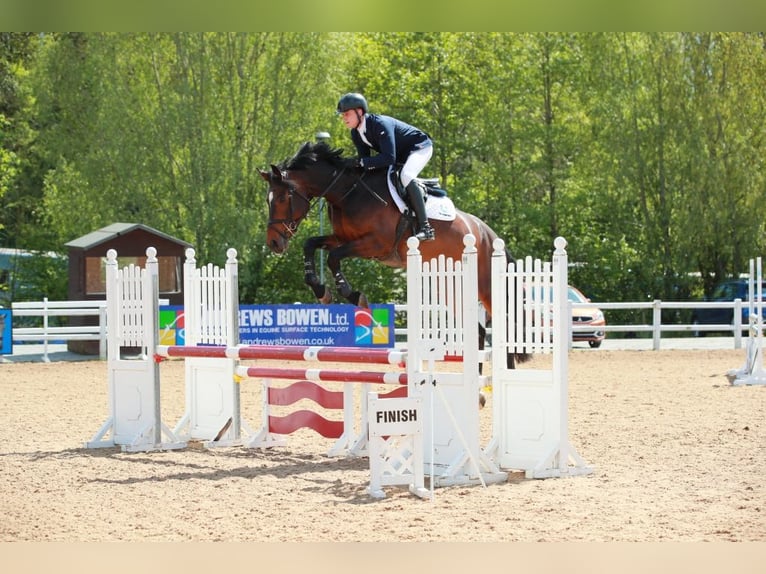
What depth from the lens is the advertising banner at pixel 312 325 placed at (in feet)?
45.7

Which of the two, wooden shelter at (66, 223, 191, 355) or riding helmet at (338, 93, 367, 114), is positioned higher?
riding helmet at (338, 93, 367, 114)

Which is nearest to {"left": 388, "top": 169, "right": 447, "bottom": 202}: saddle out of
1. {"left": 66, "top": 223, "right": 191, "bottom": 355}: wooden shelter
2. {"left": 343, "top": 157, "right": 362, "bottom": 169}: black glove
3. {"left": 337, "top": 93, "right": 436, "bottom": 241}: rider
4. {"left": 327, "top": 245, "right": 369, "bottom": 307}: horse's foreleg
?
{"left": 337, "top": 93, "right": 436, "bottom": 241}: rider

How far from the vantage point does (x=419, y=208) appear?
24.6 feet

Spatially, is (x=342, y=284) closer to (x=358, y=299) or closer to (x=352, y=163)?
(x=358, y=299)

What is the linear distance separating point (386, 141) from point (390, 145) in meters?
0.03

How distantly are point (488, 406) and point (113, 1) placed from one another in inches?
263

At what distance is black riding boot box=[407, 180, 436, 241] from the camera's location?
7492 mm

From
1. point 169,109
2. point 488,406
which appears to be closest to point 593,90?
point 169,109

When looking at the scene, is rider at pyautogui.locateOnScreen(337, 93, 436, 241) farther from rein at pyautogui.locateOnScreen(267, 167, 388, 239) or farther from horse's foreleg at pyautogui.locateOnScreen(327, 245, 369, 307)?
horse's foreleg at pyautogui.locateOnScreen(327, 245, 369, 307)

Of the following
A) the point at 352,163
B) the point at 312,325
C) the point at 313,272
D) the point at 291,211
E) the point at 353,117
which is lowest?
the point at 312,325

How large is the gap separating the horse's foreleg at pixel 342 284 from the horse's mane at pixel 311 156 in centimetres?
57

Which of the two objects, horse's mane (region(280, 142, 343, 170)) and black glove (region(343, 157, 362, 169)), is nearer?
black glove (region(343, 157, 362, 169))

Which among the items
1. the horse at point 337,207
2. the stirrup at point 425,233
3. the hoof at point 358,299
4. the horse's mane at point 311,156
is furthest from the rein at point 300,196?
the hoof at point 358,299

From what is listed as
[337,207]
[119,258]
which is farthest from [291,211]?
[119,258]
